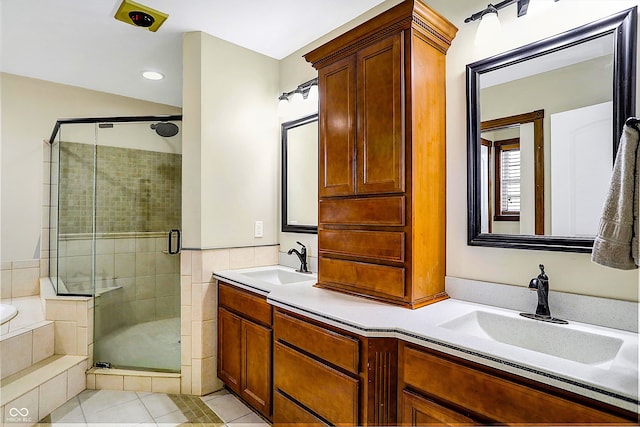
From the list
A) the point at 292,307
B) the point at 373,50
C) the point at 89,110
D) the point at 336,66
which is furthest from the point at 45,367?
the point at 373,50

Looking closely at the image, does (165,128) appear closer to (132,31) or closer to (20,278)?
(132,31)

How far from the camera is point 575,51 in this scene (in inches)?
56.0

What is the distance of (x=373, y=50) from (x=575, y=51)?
A: 2.82 ft

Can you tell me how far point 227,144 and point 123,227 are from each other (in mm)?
1174

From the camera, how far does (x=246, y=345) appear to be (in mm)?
2145

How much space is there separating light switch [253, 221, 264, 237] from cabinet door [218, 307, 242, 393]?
623 millimetres

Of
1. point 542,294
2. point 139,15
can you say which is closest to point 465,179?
point 542,294

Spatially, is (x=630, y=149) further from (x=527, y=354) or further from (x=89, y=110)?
(x=89, y=110)

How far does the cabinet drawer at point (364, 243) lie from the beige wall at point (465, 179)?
13.5 inches

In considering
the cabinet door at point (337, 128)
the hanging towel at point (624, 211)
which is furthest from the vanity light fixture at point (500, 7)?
the hanging towel at point (624, 211)

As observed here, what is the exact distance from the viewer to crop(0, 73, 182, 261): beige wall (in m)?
3.15

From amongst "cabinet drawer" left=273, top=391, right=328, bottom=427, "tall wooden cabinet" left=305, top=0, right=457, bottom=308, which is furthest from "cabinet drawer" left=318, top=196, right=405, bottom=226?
"cabinet drawer" left=273, top=391, right=328, bottom=427

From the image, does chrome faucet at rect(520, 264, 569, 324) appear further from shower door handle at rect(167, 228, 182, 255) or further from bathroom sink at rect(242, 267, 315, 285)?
shower door handle at rect(167, 228, 182, 255)

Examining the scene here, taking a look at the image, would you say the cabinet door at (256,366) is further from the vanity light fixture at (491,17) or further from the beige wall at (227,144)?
the vanity light fixture at (491,17)
